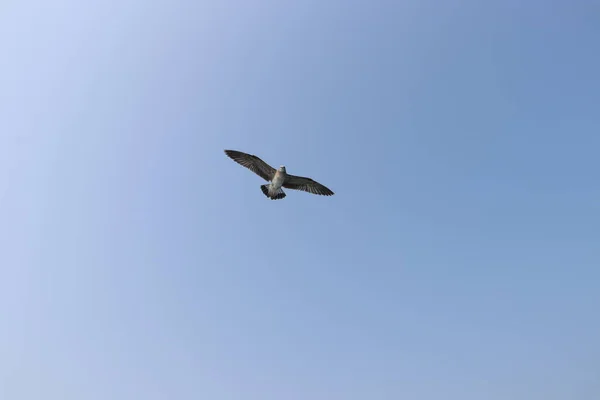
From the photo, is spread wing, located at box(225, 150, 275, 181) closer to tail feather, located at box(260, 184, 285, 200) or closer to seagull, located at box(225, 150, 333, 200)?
seagull, located at box(225, 150, 333, 200)

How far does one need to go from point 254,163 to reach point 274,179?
2164 millimetres

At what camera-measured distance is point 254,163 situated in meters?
35.6

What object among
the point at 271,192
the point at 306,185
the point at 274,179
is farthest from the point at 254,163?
the point at 306,185

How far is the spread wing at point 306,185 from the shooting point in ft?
121

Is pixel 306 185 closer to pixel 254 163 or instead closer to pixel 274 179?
pixel 274 179

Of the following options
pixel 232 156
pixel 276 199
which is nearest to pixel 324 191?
pixel 276 199

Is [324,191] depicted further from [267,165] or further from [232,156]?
[232,156]

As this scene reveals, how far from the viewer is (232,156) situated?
3519 centimetres

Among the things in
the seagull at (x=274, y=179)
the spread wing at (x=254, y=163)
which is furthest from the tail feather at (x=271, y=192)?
the spread wing at (x=254, y=163)

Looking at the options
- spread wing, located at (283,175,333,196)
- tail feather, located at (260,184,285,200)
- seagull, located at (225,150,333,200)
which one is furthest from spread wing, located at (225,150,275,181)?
spread wing, located at (283,175,333,196)

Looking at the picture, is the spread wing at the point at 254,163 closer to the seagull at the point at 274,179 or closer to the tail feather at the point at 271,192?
the seagull at the point at 274,179

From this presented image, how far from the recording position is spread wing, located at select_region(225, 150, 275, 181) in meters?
35.1

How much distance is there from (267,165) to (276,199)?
312 centimetres

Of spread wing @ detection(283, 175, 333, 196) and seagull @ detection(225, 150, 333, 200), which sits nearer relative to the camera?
seagull @ detection(225, 150, 333, 200)
